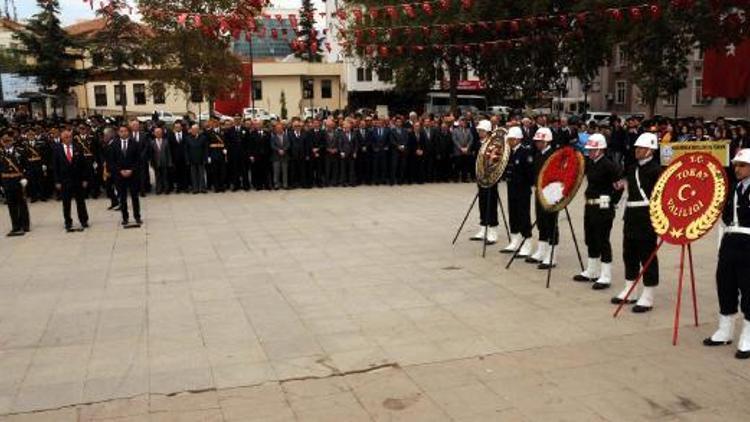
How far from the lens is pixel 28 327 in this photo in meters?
7.36

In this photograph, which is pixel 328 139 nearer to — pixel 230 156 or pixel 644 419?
pixel 230 156

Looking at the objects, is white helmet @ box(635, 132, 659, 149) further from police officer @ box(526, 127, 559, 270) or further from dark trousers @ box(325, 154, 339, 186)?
dark trousers @ box(325, 154, 339, 186)

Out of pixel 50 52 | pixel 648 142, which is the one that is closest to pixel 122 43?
pixel 50 52

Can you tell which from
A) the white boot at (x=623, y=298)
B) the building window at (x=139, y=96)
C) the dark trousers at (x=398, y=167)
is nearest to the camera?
the white boot at (x=623, y=298)

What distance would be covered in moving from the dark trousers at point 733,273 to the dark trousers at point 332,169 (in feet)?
42.1

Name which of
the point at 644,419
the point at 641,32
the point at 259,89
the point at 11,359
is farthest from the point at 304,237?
the point at 259,89

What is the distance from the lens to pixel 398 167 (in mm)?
18969

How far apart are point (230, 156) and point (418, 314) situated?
11.3m

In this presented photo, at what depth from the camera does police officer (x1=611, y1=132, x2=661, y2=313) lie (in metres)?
7.59

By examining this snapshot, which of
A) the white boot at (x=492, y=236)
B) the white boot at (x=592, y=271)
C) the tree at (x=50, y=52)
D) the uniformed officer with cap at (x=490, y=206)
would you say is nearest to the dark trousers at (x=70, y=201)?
the uniformed officer with cap at (x=490, y=206)

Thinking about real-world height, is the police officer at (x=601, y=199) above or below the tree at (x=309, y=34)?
below

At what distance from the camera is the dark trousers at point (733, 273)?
615cm

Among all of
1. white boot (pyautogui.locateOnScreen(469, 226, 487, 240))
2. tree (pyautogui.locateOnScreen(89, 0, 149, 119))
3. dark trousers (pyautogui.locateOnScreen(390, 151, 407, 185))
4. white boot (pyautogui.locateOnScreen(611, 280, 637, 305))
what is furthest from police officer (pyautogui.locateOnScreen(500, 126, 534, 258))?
tree (pyautogui.locateOnScreen(89, 0, 149, 119))

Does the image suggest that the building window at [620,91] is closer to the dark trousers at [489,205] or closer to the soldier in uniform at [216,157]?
the soldier in uniform at [216,157]
